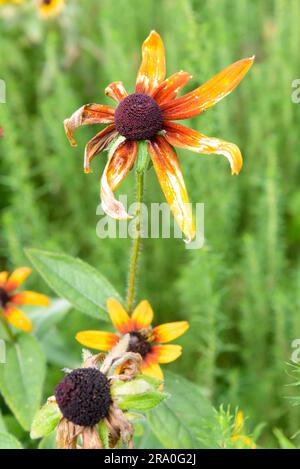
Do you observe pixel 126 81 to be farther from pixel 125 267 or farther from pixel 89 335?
pixel 89 335

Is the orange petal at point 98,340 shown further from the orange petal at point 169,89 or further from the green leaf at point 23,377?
the orange petal at point 169,89

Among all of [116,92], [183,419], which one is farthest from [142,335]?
[116,92]

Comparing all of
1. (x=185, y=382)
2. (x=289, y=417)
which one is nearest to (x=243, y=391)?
(x=289, y=417)

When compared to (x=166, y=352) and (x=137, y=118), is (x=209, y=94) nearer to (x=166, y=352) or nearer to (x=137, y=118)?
(x=137, y=118)

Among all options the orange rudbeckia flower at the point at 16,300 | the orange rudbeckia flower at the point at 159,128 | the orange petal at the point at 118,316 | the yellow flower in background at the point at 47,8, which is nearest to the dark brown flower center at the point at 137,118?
the orange rudbeckia flower at the point at 159,128

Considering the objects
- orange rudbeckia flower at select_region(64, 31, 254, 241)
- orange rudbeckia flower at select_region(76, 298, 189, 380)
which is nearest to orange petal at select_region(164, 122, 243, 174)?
orange rudbeckia flower at select_region(64, 31, 254, 241)

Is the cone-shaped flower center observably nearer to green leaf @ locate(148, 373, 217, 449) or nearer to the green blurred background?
green leaf @ locate(148, 373, 217, 449)

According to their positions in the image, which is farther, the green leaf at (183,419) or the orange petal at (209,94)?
the green leaf at (183,419)
